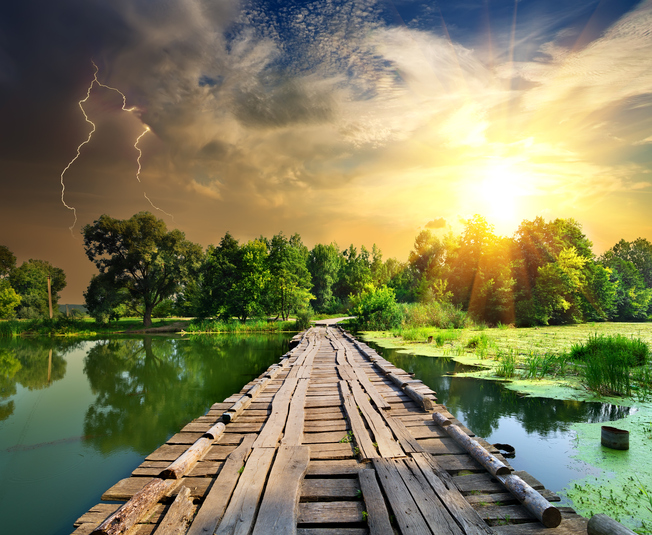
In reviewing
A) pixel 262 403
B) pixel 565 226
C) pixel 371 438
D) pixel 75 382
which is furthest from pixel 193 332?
pixel 565 226

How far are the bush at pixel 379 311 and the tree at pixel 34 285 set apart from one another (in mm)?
39981

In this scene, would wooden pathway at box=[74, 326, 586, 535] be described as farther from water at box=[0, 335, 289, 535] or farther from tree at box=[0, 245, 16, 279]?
tree at box=[0, 245, 16, 279]

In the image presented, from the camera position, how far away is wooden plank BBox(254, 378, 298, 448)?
367cm

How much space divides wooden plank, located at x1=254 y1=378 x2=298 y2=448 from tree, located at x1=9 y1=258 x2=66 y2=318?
156ft

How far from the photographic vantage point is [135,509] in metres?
2.34

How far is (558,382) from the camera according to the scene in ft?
26.0

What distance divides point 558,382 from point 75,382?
45.5 ft

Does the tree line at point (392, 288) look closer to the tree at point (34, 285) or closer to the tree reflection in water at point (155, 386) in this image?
the tree at point (34, 285)

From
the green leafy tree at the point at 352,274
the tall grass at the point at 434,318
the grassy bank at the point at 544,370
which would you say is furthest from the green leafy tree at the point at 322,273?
the grassy bank at the point at 544,370

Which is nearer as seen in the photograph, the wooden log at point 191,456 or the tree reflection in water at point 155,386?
the wooden log at point 191,456

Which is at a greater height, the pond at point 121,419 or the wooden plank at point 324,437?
the wooden plank at point 324,437

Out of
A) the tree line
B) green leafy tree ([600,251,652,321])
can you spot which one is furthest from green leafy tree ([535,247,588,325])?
green leafy tree ([600,251,652,321])

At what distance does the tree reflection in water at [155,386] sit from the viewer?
6.59 m

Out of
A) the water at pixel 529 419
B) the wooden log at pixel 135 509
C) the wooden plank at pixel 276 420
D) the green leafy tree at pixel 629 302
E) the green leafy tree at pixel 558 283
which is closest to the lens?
the wooden log at pixel 135 509
